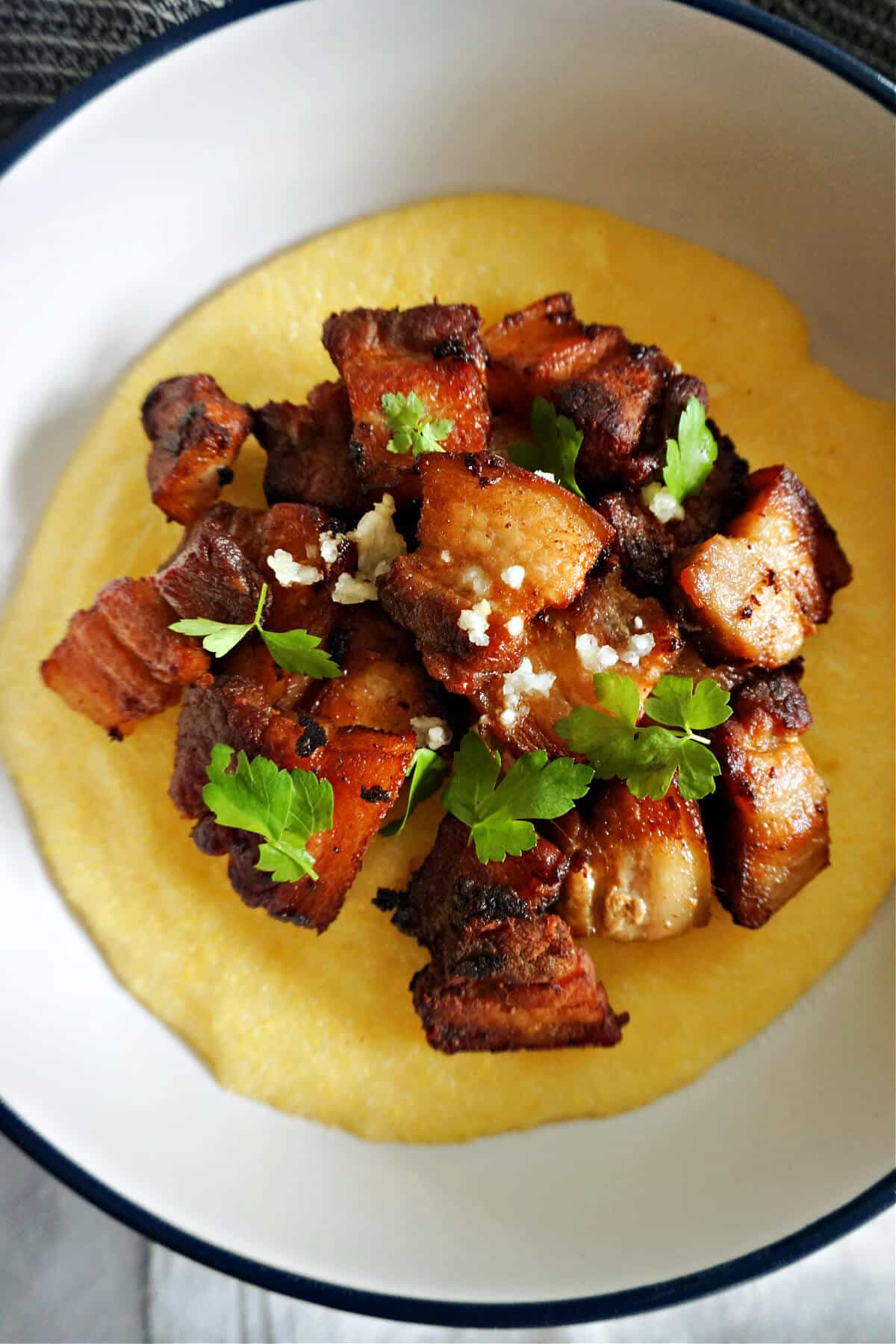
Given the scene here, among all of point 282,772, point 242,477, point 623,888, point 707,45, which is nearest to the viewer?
point 282,772

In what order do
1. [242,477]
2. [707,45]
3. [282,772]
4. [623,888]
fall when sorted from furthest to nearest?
1. [242,477]
2. [707,45]
3. [623,888]
4. [282,772]

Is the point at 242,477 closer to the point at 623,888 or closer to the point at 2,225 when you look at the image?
the point at 2,225

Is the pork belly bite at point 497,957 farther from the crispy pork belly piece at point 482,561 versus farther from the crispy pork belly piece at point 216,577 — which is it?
the crispy pork belly piece at point 216,577

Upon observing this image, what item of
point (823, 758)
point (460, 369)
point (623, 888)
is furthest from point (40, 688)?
point (823, 758)

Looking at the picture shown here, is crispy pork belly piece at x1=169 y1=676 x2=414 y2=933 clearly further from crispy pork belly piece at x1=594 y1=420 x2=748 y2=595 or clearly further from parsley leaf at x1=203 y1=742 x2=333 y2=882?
crispy pork belly piece at x1=594 y1=420 x2=748 y2=595

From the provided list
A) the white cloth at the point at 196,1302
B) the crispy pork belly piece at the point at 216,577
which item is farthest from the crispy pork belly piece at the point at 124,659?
the white cloth at the point at 196,1302

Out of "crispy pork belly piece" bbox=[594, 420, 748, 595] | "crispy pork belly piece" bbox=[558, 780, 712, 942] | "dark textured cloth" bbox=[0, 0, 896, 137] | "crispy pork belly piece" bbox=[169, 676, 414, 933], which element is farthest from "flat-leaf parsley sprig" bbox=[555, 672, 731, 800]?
"dark textured cloth" bbox=[0, 0, 896, 137]
